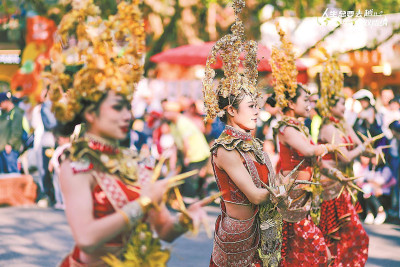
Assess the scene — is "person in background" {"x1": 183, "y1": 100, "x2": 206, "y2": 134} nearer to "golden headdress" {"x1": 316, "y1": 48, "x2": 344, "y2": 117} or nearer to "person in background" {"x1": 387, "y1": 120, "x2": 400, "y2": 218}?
"person in background" {"x1": 387, "y1": 120, "x2": 400, "y2": 218}

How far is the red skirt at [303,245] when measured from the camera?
5062 millimetres

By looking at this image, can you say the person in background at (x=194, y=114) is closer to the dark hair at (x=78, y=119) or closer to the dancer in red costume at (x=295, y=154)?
the dancer in red costume at (x=295, y=154)

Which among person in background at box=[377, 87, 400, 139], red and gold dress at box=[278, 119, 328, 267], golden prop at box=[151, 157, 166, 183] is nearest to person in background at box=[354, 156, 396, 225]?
person in background at box=[377, 87, 400, 139]

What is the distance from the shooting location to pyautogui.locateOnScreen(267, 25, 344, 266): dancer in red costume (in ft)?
16.7

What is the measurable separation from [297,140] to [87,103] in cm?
265

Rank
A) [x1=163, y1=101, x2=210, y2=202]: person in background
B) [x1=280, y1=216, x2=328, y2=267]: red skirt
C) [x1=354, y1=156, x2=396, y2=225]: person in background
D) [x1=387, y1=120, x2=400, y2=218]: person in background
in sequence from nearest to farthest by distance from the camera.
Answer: [x1=280, y1=216, x2=328, y2=267]: red skirt → [x1=354, y1=156, x2=396, y2=225]: person in background → [x1=387, y1=120, x2=400, y2=218]: person in background → [x1=163, y1=101, x2=210, y2=202]: person in background

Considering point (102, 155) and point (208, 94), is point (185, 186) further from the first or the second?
point (102, 155)

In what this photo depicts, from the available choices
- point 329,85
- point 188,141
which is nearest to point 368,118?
point 188,141

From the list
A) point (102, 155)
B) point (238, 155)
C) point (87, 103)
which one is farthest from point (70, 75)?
point (238, 155)

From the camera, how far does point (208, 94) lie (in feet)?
14.0

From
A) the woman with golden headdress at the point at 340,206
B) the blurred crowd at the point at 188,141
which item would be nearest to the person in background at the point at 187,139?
the blurred crowd at the point at 188,141

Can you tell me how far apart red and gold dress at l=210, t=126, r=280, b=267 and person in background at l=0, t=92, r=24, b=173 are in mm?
8003

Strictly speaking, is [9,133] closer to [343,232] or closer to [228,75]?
[343,232]

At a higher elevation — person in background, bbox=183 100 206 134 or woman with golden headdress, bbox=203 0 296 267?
woman with golden headdress, bbox=203 0 296 267
